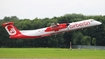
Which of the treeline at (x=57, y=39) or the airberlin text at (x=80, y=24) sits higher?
the airberlin text at (x=80, y=24)

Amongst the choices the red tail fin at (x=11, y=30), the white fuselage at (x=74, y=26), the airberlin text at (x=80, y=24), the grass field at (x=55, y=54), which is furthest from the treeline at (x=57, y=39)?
the grass field at (x=55, y=54)

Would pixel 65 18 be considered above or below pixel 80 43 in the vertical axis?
above

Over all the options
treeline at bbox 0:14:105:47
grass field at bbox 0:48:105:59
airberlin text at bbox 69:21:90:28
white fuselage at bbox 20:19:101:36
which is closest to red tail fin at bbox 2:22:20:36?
white fuselage at bbox 20:19:101:36

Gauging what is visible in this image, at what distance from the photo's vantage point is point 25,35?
9750 cm

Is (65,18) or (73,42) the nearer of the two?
(73,42)

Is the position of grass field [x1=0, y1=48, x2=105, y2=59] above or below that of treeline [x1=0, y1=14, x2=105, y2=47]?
above

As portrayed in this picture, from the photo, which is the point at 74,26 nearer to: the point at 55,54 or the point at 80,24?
the point at 80,24

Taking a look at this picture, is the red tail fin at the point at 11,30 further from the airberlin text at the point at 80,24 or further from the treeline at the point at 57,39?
the airberlin text at the point at 80,24

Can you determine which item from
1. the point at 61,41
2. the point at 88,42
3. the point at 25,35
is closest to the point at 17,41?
the point at 25,35

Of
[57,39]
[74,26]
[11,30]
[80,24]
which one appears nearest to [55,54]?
[80,24]

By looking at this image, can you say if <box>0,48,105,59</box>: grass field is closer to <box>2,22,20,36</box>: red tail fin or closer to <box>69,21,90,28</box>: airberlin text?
<box>69,21,90,28</box>: airberlin text

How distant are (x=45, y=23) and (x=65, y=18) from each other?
32.5 feet

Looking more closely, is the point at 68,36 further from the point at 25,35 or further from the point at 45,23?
the point at 25,35

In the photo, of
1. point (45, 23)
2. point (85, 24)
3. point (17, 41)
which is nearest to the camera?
point (85, 24)
